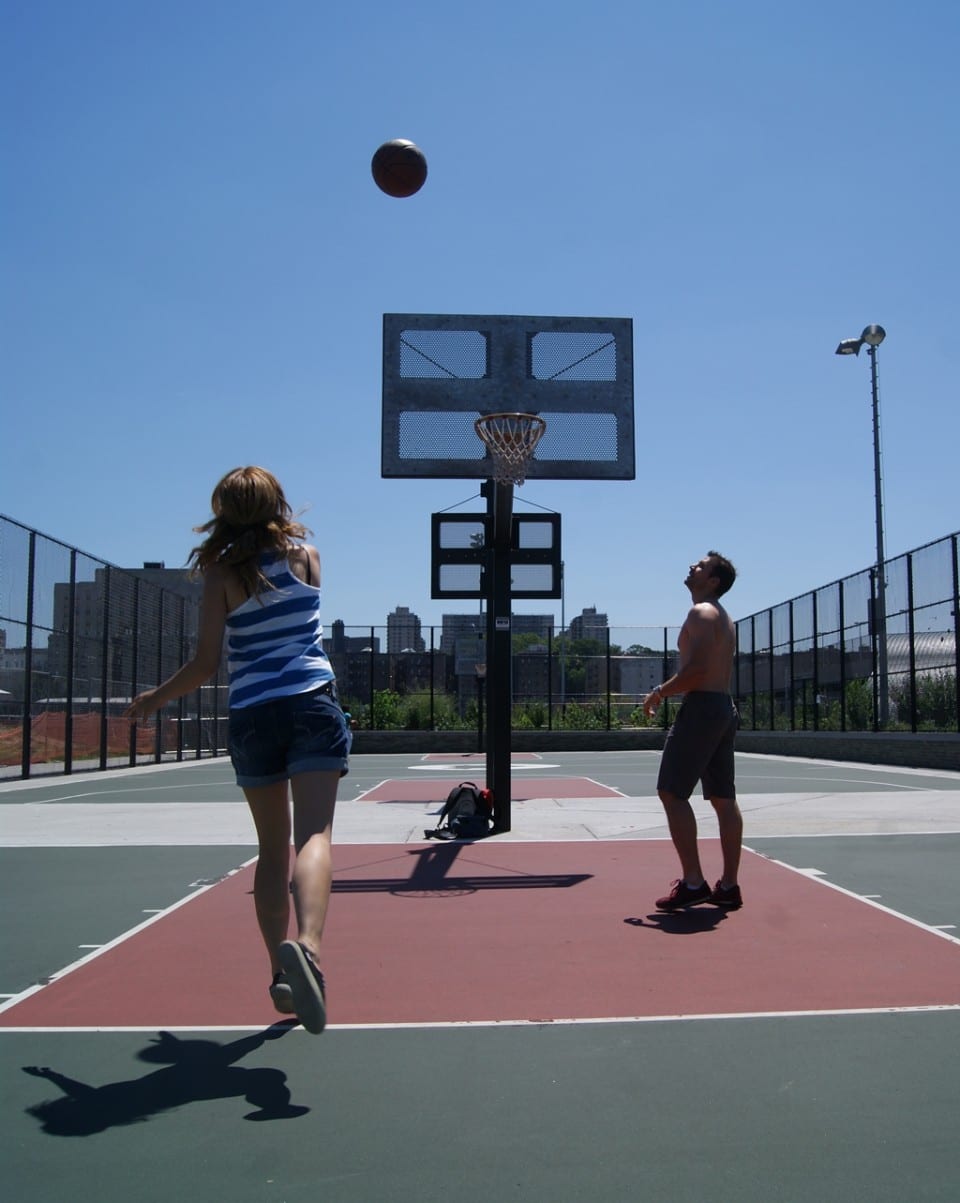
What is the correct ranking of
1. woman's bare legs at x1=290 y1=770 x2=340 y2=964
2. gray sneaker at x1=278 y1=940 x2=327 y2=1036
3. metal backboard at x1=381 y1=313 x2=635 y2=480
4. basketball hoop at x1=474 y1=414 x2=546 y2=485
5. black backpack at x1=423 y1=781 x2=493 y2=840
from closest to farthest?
gray sneaker at x1=278 y1=940 x2=327 y2=1036 < woman's bare legs at x1=290 y1=770 x2=340 y2=964 < black backpack at x1=423 y1=781 x2=493 y2=840 < basketball hoop at x1=474 y1=414 x2=546 y2=485 < metal backboard at x1=381 y1=313 x2=635 y2=480

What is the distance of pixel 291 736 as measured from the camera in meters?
3.75

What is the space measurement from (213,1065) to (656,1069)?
142cm

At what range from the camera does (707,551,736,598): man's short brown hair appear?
6.50 m

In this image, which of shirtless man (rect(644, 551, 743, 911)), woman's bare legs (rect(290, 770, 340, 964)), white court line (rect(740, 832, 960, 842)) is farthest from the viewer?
white court line (rect(740, 832, 960, 842))

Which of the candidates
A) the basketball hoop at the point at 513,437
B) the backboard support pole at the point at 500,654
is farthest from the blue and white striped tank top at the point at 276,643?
the basketball hoop at the point at 513,437

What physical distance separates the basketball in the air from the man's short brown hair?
5.16m

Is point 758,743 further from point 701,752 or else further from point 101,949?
point 101,949

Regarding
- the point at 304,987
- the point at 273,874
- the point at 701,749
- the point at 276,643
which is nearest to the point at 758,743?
→ the point at 701,749

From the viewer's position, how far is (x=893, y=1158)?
2963 mm

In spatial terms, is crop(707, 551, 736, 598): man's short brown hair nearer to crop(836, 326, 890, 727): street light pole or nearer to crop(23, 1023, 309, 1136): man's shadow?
crop(23, 1023, 309, 1136): man's shadow

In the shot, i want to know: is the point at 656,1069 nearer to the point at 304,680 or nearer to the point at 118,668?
the point at 304,680

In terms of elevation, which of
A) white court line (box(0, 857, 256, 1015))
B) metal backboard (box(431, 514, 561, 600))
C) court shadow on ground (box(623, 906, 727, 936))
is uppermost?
metal backboard (box(431, 514, 561, 600))

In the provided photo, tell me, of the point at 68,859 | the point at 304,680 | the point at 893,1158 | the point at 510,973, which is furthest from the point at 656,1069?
the point at 68,859

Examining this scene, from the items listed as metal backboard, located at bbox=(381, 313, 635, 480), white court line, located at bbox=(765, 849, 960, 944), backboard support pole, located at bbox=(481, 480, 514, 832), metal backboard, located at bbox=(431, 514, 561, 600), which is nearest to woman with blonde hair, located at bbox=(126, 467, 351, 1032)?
white court line, located at bbox=(765, 849, 960, 944)
